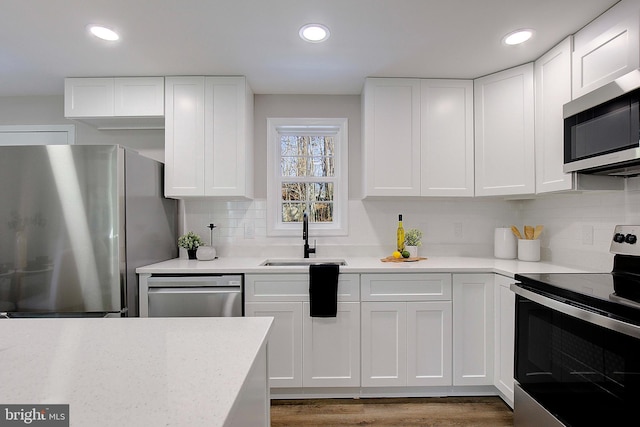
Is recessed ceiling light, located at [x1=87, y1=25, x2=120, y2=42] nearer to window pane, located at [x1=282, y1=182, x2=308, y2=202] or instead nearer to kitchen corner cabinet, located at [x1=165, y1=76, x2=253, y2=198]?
kitchen corner cabinet, located at [x1=165, y1=76, x2=253, y2=198]

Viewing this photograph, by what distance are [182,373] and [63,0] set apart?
202cm

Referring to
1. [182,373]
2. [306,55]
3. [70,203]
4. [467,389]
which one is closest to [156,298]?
[70,203]

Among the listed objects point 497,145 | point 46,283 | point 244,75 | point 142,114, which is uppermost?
point 244,75

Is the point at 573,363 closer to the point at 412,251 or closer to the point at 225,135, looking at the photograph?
the point at 412,251

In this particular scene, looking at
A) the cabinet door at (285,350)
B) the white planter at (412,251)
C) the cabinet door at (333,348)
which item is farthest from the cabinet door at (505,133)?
the cabinet door at (285,350)

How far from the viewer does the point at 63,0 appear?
1609mm

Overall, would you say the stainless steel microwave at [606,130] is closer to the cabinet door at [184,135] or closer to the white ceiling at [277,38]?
the white ceiling at [277,38]

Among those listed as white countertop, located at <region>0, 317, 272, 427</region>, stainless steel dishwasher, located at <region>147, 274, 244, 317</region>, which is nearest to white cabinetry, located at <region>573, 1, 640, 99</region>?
white countertop, located at <region>0, 317, 272, 427</region>

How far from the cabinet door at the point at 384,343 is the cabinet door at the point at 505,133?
120 cm

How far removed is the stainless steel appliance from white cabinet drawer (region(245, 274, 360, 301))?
3.33ft

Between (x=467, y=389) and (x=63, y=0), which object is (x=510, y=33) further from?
(x=63, y=0)

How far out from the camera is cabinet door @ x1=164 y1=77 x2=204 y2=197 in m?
2.45

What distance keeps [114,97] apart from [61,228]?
112 centimetres

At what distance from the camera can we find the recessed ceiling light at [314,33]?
183 centimetres
